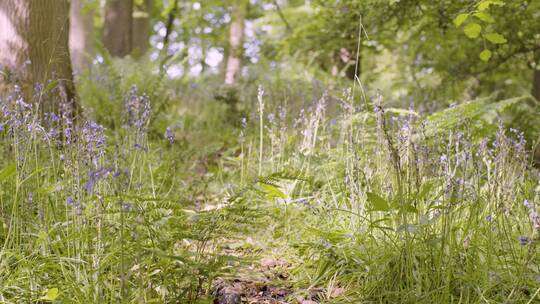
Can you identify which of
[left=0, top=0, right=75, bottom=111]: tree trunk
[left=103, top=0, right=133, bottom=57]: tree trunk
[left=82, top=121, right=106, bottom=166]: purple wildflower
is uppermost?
[left=103, top=0, right=133, bottom=57]: tree trunk

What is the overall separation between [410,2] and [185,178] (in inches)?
108

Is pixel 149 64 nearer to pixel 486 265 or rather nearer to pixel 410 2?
pixel 410 2

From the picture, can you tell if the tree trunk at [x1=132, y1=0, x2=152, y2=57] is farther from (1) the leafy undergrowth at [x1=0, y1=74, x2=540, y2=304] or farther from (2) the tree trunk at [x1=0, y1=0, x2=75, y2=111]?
(1) the leafy undergrowth at [x1=0, y1=74, x2=540, y2=304]

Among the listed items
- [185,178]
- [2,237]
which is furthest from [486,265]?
[185,178]

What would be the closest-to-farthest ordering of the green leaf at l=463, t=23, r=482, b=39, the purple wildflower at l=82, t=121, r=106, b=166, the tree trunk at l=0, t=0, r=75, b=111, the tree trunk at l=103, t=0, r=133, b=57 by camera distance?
the purple wildflower at l=82, t=121, r=106, b=166 → the green leaf at l=463, t=23, r=482, b=39 → the tree trunk at l=0, t=0, r=75, b=111 → the tree trunk at l=103, t=0, r=133, b=57

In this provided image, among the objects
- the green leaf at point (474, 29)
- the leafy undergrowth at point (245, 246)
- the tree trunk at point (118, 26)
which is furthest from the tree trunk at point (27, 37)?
the tree trunk at point (118, 26)

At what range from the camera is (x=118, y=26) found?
9.13 metres

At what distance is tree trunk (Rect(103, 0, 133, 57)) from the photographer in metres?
9.02

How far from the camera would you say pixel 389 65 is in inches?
400

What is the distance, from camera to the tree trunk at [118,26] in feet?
29.6

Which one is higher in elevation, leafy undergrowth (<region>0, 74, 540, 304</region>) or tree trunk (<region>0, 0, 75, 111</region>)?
tree trunk (<region>0, 0, 75, 111</region>)

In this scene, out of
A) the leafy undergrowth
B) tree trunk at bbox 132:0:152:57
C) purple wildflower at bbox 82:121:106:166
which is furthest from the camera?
tree trunk at bbox 132:0:152:57

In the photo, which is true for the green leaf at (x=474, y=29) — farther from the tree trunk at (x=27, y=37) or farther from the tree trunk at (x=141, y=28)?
the tree trunk at (x=141, y=28)

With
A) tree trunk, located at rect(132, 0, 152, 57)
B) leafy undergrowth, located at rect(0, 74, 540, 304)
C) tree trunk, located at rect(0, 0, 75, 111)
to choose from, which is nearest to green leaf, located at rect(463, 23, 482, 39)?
leafy undergrowth, located at rect(0, 74, 540, 304)
